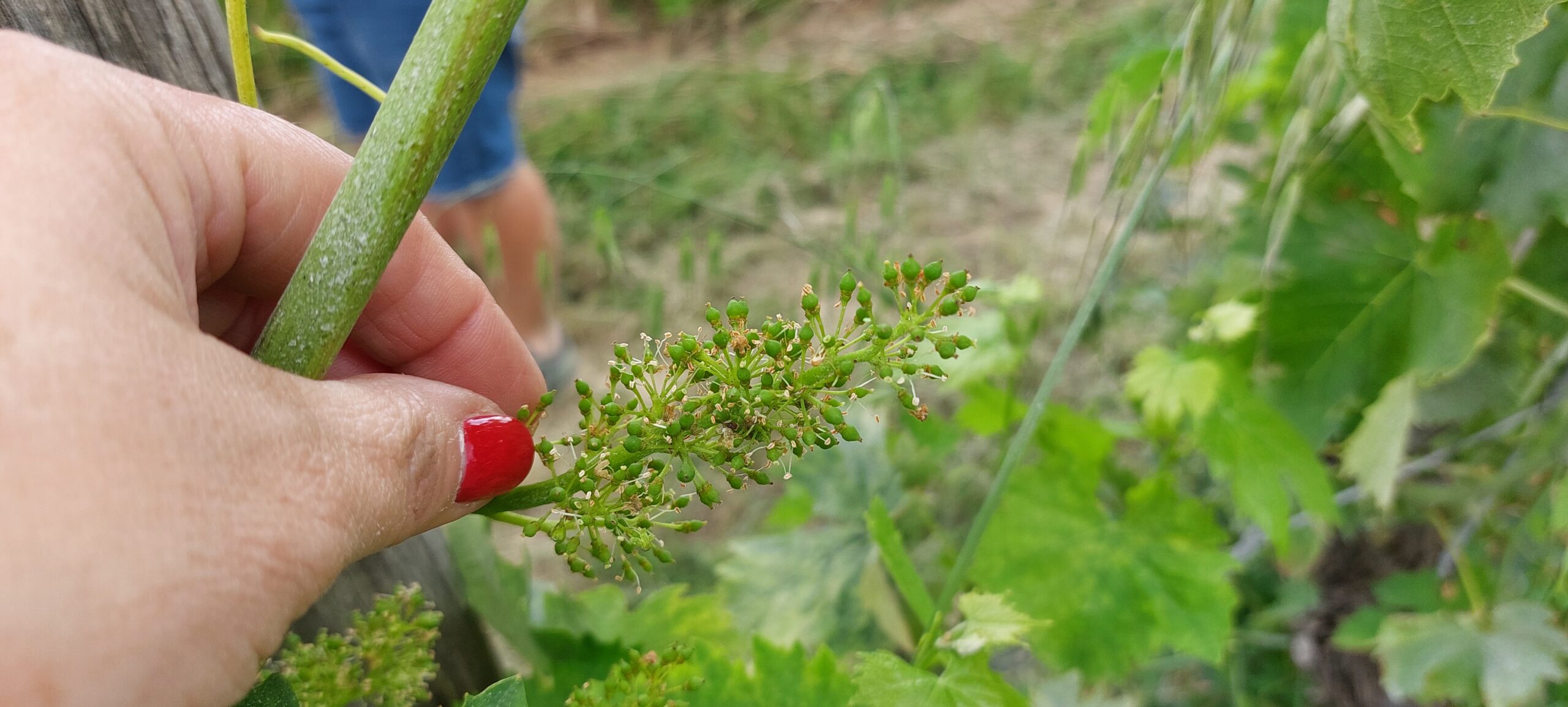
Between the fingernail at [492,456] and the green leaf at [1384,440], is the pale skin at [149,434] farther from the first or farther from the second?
the green leaf at [1384,440]

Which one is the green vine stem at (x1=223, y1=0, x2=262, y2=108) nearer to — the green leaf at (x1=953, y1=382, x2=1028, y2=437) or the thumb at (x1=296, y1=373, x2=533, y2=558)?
the thumb at (x1=296, y1=373, x2=533, y2=558)

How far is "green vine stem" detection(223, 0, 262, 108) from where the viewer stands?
0.70 m

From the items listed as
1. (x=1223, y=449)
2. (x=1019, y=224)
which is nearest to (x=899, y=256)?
(x=1019, y=224)

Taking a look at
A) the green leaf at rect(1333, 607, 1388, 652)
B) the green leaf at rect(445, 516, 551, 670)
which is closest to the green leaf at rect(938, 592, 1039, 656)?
the green leaf at rect(445, 516, 551, 670)

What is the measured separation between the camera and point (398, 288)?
848 mm

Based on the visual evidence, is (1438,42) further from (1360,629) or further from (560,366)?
(560,366)

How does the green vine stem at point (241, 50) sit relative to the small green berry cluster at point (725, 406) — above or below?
above

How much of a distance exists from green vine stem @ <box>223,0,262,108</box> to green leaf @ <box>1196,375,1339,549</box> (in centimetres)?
133

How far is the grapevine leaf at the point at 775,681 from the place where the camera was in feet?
3.30

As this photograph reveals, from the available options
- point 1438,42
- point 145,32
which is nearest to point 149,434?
point 145,32

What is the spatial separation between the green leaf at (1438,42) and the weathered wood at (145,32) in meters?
1.13

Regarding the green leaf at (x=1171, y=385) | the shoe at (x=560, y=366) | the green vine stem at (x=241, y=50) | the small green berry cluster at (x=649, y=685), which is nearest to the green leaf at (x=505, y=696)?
the small green berry cluster at (x=649, y=685)

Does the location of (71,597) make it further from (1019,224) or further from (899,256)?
(1019,224)

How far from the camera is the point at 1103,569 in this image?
1.39 metres
